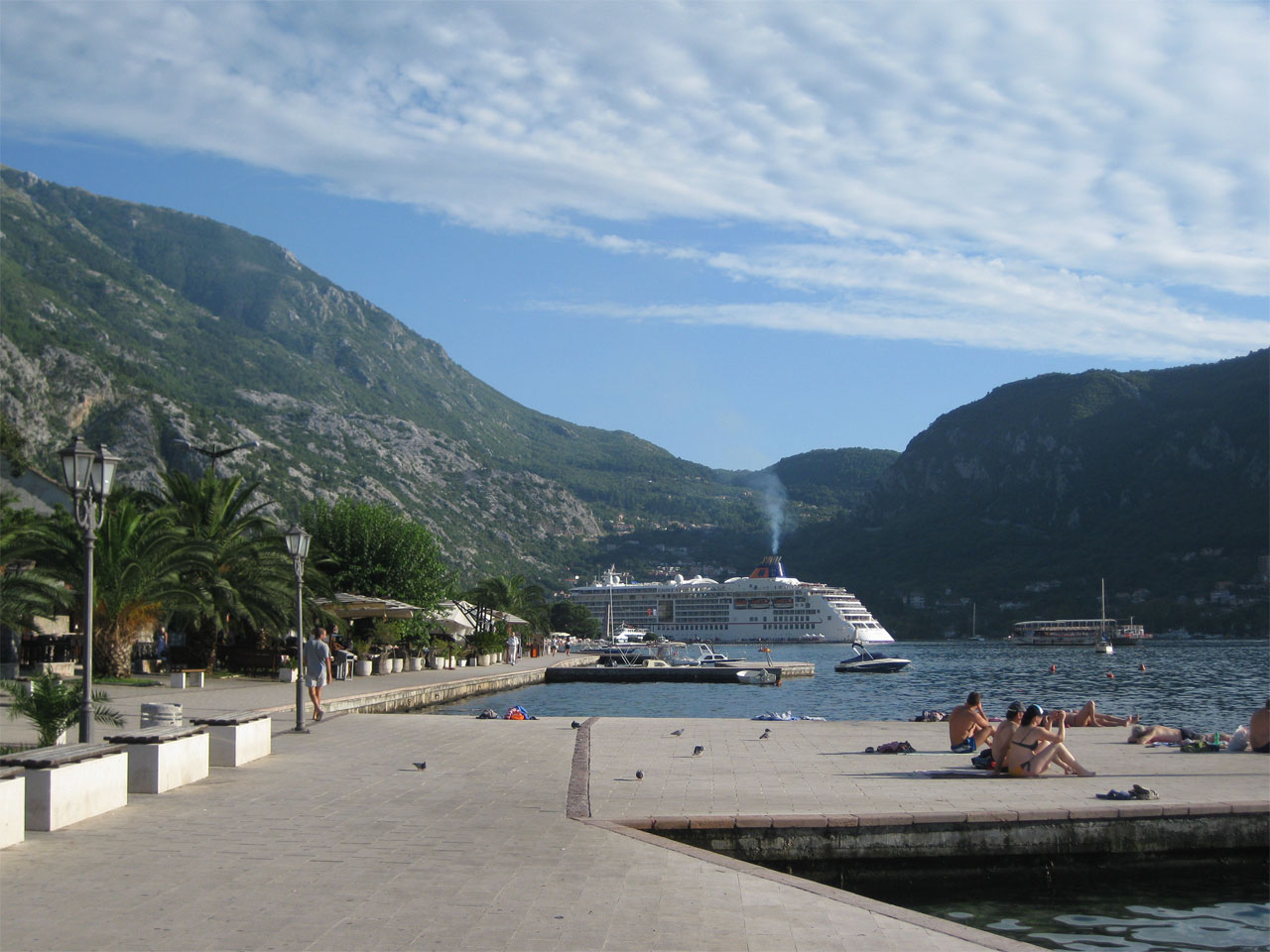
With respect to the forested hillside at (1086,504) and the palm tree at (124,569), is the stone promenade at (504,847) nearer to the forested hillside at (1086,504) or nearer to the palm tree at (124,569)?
the palm tree at (124,569)

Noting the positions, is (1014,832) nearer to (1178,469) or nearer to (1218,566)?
(1218,566)

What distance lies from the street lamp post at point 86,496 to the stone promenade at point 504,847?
37.6 inches

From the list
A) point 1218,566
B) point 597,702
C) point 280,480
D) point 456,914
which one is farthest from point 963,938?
point 1218,566

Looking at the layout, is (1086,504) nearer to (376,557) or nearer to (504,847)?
(376,557)

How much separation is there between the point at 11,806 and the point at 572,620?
11660 cm

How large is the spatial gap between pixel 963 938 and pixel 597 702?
1125 inches

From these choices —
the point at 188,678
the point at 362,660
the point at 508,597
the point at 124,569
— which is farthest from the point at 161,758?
the point at 508,597

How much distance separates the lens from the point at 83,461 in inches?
391

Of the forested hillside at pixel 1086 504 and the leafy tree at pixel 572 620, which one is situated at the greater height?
the forested hillside at pixel 1086 504

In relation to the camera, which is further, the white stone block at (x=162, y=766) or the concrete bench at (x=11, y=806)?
the white stone block at (x=162, y=766)

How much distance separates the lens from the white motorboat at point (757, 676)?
45.9 metres

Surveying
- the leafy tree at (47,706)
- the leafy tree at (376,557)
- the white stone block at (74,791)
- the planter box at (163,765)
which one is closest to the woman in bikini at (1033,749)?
the planter box at (163,765)

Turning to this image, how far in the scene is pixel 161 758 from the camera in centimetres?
945

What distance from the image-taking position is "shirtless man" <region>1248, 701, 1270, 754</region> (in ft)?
43.8
